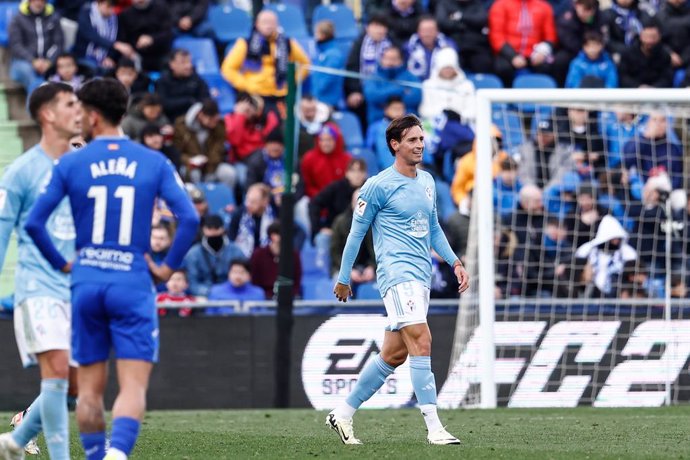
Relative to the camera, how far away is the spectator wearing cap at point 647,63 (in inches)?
795

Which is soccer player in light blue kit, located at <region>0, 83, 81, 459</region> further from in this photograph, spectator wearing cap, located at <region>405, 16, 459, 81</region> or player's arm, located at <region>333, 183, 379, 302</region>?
spectator wearing cap, located at <region>405, 16, 459, 81</region>

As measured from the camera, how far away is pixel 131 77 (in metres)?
18.8

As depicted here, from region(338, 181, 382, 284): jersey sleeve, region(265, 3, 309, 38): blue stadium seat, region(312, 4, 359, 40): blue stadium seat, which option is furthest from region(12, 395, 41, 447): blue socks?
region(265, 3, 309, 38): blue stadium seat

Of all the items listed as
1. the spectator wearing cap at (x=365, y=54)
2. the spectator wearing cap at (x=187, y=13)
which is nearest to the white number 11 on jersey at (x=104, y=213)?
the spectator wearing cap at (x=365, y=54)

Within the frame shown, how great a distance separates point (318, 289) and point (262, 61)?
167 inches

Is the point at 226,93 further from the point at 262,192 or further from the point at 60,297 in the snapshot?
the point at 60,297

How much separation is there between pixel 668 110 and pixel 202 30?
291 inches

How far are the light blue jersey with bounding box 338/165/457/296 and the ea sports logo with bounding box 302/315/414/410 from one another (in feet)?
19.1

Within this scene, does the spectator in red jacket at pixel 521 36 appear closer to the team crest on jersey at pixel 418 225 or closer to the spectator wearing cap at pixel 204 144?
the spectator wearing cap at pixel 204 144

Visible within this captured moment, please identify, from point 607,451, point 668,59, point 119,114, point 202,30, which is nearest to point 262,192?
point 202,30

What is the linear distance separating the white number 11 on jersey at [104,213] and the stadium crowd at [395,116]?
28.7ft

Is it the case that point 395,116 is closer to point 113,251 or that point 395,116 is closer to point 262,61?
point 262,61

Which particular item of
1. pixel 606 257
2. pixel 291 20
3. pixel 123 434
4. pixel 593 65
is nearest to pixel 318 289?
pixel 606 257

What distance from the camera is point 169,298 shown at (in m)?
16.0
